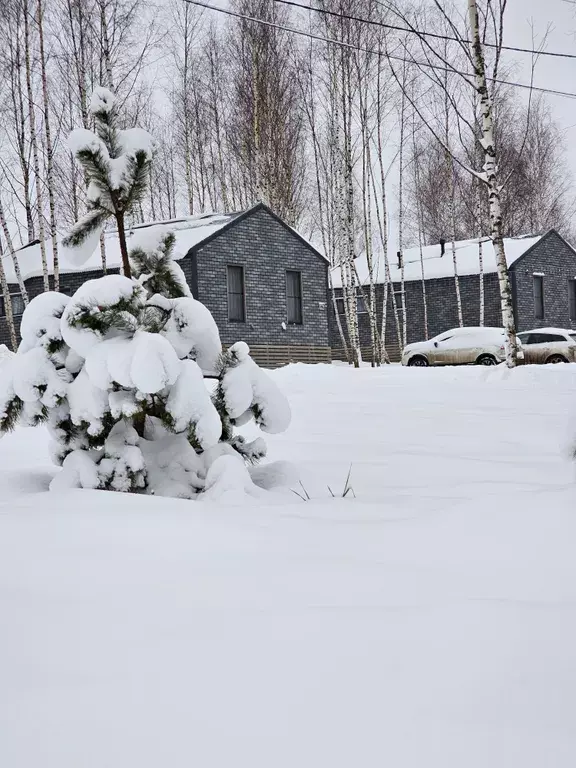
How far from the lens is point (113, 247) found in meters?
23.1

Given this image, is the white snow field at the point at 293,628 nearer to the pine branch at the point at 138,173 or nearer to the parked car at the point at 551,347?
the pine branch at the point at 138,173

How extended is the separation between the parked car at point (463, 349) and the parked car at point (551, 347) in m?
0.81

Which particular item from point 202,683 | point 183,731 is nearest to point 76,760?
point 183,731

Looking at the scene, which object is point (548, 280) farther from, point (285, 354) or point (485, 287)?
point (285, 354)

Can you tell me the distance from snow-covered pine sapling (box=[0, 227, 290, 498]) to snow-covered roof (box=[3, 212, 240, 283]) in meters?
16.6

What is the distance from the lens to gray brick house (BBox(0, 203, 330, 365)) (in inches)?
877

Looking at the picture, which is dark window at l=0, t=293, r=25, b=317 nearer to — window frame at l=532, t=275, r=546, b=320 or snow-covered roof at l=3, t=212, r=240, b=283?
snow-covered roof at l=3, t=212, r=240, b=283

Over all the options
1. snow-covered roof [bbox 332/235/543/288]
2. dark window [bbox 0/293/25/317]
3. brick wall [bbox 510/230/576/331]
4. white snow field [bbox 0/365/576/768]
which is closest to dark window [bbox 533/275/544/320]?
brick wall [bbox 510/230/576/331]

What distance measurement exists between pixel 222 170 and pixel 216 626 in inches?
1201

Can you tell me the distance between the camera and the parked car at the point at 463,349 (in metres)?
23.1

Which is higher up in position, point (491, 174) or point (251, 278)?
point (491, 174)

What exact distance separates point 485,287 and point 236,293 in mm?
11670

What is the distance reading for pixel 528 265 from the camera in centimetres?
3023

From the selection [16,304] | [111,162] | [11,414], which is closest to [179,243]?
[16,304]
